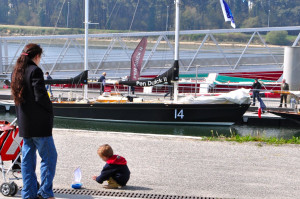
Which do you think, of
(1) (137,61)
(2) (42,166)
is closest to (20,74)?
(2) (42,166)

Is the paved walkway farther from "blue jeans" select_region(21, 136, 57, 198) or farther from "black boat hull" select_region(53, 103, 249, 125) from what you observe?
"black boat hull" select_region(53, 103, 249, 125)

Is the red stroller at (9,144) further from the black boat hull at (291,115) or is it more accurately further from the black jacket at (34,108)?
the black boat hull at (291,115)

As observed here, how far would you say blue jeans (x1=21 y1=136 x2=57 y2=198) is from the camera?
6.51 m

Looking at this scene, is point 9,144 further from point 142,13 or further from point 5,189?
point 142,13

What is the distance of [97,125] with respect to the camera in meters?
24.3

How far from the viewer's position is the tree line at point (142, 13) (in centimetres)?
4216

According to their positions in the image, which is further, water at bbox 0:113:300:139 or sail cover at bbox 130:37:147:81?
sail cover at bbox 130:37:147:81

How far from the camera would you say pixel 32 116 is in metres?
6.39

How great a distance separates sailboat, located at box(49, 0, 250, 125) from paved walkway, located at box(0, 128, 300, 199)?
11.2m

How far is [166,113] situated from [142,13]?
27094mm

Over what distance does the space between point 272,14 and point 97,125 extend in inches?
2278

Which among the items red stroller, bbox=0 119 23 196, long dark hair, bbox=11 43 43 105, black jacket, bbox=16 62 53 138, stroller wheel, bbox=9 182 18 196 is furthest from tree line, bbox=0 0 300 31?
black jacket, bbox=16 62 53 138

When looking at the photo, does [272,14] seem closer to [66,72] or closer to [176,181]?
[66,72]

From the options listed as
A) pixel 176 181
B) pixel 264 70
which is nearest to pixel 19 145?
pixel 176 181
